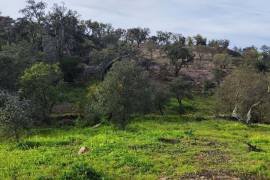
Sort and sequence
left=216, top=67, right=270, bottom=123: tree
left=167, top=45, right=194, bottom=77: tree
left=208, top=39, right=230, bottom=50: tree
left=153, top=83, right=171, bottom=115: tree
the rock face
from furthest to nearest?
left=208, top=39, right=230, bottom=50: tree → left=167, top=45, right=194, bottom=77: tree → left=153, top=83, right=171, bottom=115: tree → left=216, top=67, right=270, bottom=123: tree → the rock face

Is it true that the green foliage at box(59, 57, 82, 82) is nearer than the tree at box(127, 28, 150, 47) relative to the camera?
Yes

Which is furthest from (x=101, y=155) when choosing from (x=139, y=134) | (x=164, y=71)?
(x=164, y=71)

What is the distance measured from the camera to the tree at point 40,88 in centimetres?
6378

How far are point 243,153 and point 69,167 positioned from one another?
1177 cm

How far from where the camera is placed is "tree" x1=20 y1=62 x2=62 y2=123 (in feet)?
209

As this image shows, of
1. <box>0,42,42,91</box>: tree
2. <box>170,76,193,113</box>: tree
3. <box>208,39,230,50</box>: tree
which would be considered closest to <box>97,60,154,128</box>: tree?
<box>0,42,42,91</box>: tree

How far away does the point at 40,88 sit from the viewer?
64.6 meters

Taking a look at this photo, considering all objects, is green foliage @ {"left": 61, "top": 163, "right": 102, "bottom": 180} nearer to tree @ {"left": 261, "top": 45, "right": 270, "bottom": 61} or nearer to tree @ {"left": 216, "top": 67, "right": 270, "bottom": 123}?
tree @ {"left": 216, "top": 67, "right": 270, "bottom": 123}

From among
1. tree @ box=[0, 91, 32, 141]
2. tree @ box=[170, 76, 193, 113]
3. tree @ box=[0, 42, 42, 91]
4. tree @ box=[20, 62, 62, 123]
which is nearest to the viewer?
tree @ box=[0, 91, 32, 141]

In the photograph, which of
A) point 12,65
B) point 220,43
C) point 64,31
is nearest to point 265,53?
point 220,43

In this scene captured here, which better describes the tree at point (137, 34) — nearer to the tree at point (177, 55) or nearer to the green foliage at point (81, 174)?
the tree at point (177, 55)

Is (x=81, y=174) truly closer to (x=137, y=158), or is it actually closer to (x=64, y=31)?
(x=137, y=158)

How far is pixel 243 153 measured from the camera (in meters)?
30.9

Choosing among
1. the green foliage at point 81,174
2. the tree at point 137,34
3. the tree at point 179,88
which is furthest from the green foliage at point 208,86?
the green foliage at point 81,174
